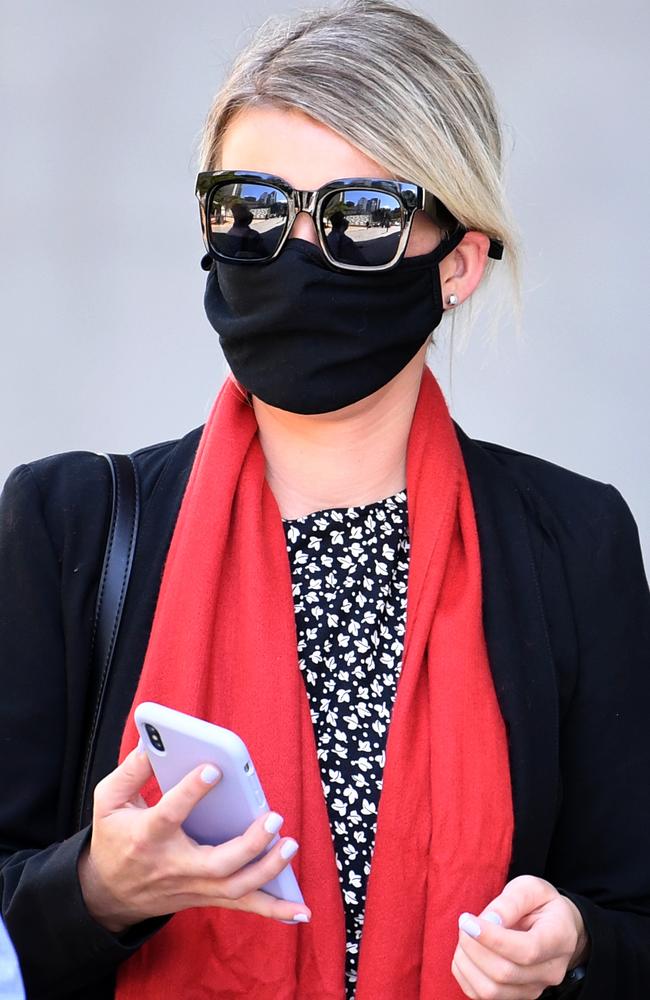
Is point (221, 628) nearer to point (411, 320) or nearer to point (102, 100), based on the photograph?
point (411, 320)

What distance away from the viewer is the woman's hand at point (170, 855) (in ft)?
5.35

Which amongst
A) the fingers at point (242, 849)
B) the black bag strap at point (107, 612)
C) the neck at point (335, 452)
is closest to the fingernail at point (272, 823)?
the fingers at point (242, 849)

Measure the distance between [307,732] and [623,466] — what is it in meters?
2.40

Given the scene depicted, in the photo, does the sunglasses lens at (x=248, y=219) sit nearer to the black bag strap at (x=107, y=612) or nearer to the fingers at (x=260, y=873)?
the black bag strap at (x=107, y=612)

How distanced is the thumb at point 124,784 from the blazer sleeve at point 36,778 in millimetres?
125

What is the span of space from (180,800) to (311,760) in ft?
1.24

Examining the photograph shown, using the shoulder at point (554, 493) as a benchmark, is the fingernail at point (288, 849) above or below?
below

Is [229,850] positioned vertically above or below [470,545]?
below

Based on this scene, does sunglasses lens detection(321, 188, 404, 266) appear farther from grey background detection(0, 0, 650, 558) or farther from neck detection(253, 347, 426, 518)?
grey background detection(0, 0, 650, 558)

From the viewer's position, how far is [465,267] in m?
2.20

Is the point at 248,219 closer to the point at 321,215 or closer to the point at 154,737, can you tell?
the point at 321,215

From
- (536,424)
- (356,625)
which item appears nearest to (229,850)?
(356,625)

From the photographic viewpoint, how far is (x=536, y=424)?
4.17 metres

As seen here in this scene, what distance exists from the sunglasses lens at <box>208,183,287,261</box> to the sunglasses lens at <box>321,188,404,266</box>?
0.07 meters
